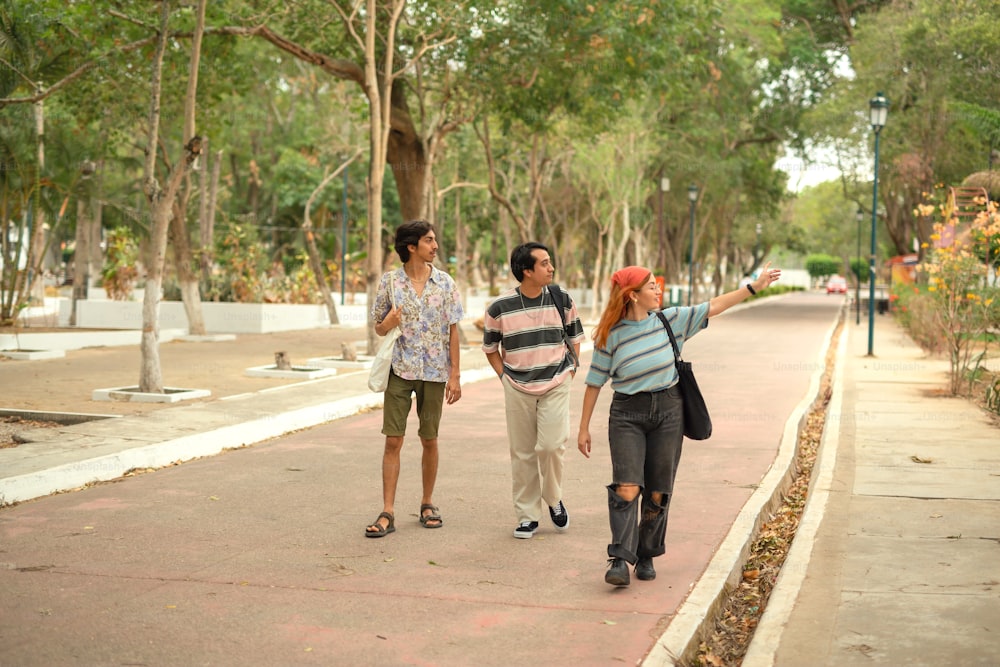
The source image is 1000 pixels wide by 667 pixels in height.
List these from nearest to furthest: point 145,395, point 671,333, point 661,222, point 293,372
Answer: point 671,333
point 145,395
point 293,372
point 661,222

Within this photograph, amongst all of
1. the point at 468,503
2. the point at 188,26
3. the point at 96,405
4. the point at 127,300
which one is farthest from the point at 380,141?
the point at 127,300

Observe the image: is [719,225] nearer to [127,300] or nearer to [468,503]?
[127,300]

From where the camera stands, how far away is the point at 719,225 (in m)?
57.1

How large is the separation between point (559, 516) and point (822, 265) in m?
125

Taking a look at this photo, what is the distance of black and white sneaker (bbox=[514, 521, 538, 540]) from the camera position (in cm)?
711

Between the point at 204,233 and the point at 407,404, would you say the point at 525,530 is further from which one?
the point at 204,233

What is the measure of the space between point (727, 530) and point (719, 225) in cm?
5083

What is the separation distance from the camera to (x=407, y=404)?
286 inches

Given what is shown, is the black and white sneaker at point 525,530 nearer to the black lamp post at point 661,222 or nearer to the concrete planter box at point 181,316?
the concrete planter box at point 181,316

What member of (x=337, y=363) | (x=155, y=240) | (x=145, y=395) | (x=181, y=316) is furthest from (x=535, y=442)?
(x=181, y=316)

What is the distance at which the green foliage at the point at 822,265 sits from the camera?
414 ft

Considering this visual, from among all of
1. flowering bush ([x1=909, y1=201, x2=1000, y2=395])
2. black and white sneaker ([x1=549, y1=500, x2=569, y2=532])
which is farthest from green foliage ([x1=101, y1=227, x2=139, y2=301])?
black and white sneaker ([x1=549, y1=500, x2=569, y2=532])

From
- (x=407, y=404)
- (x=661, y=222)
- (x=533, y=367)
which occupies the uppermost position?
(x=661, y=222)

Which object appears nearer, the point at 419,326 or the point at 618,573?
the point at 618,573
